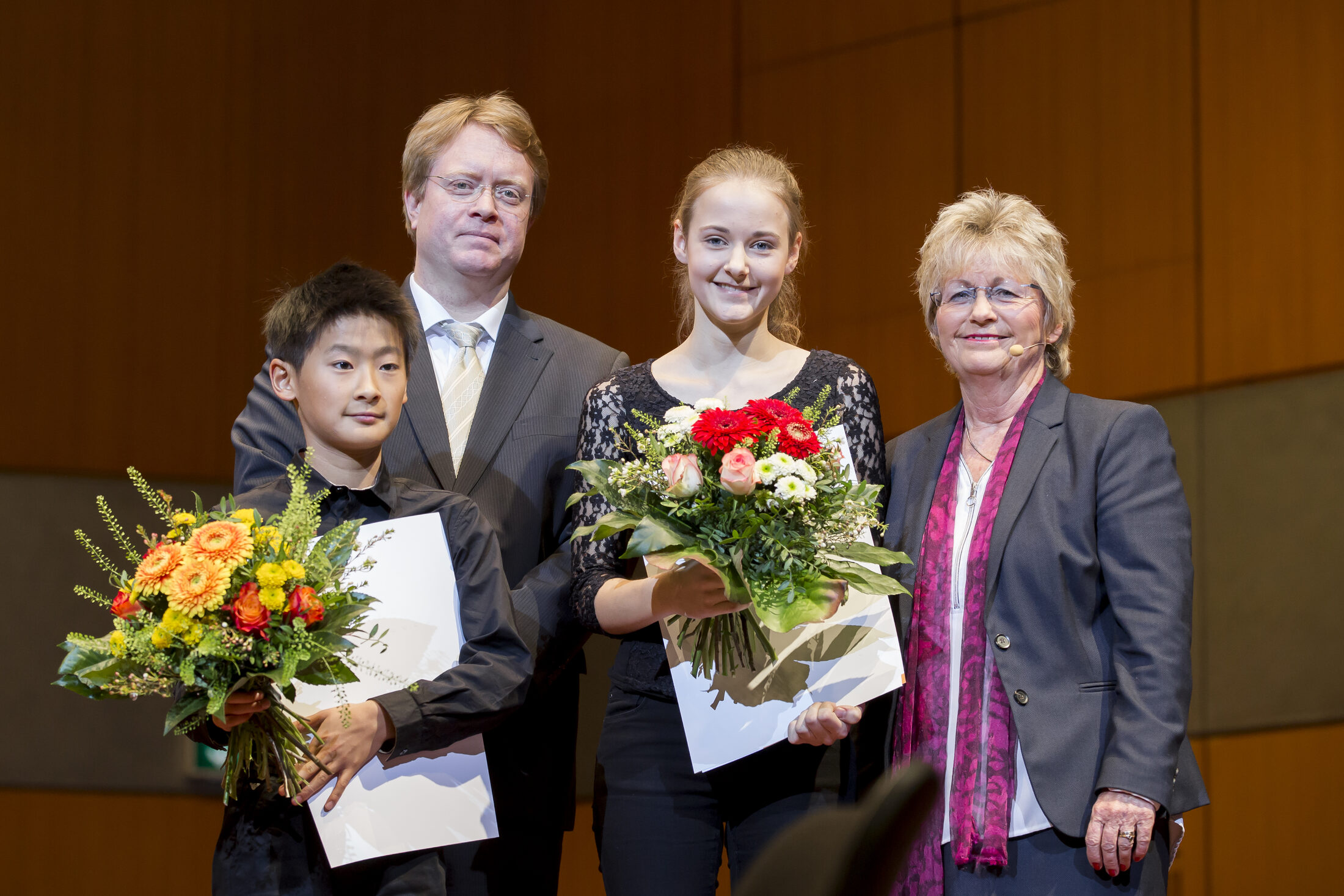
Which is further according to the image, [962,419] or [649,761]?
[962,419]

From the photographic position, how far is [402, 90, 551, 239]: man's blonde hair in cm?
280

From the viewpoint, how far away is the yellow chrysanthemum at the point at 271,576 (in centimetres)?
179

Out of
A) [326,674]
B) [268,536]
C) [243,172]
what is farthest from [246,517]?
[243,172]

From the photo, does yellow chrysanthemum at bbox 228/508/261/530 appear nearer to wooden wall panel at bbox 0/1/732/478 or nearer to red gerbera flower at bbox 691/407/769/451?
red gerbera flower at bbox 691/407/769/451

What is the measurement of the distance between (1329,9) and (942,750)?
305 centimetres

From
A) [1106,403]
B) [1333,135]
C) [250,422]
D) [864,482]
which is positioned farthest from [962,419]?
[1333,135]

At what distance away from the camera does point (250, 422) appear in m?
2.47

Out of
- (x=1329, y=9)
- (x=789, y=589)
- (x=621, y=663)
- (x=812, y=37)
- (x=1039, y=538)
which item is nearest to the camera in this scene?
(x=789, y=589)

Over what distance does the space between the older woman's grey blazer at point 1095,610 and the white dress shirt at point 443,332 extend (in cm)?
109

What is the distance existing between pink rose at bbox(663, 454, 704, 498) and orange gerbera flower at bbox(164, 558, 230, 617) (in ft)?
2.21

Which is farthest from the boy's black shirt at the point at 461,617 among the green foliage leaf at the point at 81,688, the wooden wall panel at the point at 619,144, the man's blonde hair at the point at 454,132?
the wooden wall panel at the point at 619,144

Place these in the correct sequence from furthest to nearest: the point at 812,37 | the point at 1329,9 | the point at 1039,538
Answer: the point at 812,37
the point at 1329,9
the point at 1039,538

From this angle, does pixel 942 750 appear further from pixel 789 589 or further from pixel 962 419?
pixel 962 419

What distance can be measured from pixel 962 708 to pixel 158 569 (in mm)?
1294
